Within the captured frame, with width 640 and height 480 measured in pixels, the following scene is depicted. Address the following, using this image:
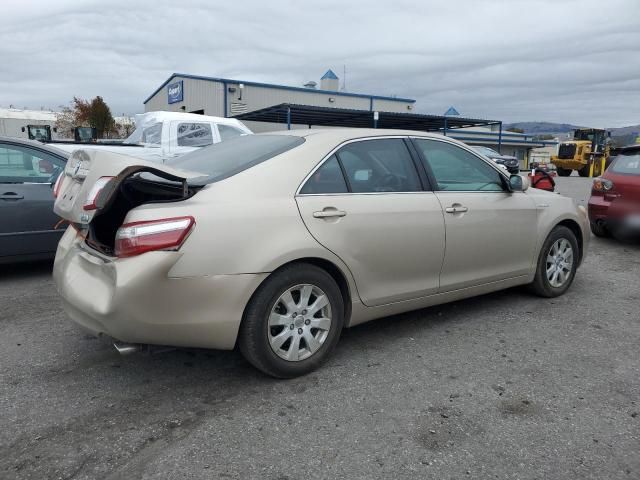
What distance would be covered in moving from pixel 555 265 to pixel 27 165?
17.5 ft

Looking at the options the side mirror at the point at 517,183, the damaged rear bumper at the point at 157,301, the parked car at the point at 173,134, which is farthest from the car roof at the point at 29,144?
the side mirror at the point at 517,183

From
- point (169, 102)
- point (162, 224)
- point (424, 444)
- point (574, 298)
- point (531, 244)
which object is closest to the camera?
point (424, 444)

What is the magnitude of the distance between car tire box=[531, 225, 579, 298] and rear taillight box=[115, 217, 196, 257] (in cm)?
331

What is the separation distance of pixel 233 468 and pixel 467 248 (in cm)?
242

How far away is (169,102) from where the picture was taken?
3097 centimetres

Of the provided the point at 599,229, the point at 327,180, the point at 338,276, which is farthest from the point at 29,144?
the point at 599,229

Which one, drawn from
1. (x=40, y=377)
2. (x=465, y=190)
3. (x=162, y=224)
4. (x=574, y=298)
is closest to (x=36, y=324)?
(x=40, y=377)

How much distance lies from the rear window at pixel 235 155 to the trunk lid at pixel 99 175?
17cm

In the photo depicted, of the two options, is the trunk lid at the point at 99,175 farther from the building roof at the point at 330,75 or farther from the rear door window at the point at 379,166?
the building roof at the point at 330,75

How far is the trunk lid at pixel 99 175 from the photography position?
2736 millimetres

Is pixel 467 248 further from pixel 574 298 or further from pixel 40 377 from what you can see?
pixel 40 377

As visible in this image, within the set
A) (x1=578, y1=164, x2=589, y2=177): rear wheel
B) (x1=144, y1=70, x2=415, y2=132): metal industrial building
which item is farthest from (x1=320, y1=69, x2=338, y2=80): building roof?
(x1=578, y1=164, x2=589, y2=177): rear wheel

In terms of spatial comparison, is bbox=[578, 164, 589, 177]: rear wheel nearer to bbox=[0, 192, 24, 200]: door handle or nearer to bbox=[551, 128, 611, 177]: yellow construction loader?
bbox=[551, 128, 611, 177]: yellow construction loader

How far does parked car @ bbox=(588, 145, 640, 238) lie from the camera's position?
6.94m
